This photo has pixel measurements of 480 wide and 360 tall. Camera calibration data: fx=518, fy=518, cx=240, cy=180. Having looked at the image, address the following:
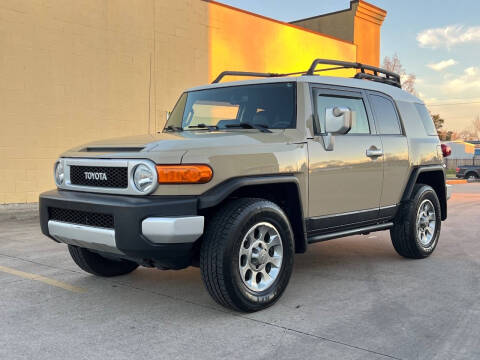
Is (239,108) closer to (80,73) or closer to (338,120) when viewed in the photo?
(338,120)

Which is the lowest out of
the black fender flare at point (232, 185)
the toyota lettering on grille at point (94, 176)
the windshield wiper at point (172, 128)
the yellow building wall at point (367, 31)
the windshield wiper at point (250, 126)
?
the black fender flare at point (232, 185)

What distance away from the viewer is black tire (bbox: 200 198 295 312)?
154 inches

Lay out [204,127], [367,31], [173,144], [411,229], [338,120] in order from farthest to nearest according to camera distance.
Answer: [367,31] → [411,229] → [204,127] → [338,120] → [173,144]

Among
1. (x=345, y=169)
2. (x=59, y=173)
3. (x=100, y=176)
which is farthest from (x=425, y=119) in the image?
(x=59, y=173)

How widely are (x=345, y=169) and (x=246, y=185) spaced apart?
4.46 ft

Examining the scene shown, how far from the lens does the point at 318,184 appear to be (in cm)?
480

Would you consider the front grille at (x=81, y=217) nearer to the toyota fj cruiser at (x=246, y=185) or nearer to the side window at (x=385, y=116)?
the toyota fj cruiser at (x=246, y=185)

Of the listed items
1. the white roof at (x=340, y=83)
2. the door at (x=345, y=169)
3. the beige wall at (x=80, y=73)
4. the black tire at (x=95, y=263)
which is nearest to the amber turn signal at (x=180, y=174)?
the door at (x=345, y=169)

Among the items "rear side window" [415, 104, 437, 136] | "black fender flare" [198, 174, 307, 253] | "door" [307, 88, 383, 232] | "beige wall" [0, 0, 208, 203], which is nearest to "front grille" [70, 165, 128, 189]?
"black fender flare" [198, 174, 307, 253]

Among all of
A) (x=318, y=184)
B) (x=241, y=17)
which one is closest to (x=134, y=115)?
(x=241, y=17)

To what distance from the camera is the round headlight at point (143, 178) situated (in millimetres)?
3868

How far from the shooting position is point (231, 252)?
12.9ft

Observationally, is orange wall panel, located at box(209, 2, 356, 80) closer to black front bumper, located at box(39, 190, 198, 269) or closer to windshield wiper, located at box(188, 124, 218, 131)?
windshield wiper, located at box(188, 124, 218, 131)

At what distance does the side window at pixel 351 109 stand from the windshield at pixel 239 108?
12.0 inches
